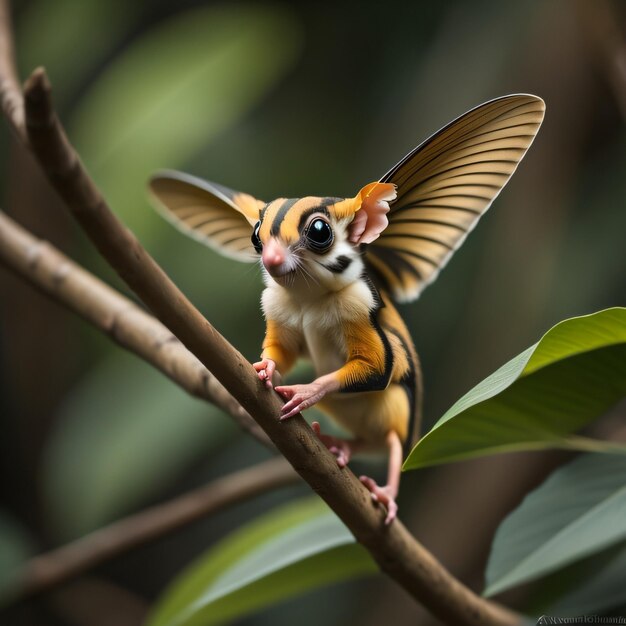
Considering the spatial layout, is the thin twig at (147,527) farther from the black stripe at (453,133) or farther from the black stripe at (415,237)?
the black stripe at (453,133)

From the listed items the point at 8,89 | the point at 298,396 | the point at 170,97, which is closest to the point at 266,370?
the point at 298,396

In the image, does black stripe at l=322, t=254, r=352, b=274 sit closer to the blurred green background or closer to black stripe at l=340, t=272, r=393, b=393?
black stripe at l=340, t=272, r=393, b=393

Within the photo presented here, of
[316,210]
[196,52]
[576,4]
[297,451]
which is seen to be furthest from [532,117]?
[196,52]

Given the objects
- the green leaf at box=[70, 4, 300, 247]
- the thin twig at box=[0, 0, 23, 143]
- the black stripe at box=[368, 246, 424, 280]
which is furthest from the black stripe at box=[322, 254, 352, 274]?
the green leaf at box=[70, 4, 300, 247]

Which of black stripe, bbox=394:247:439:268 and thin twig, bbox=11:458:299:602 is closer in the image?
black stripe, bbox=394:247:439:268

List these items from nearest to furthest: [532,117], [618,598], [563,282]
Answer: [532,117] → [618,598] → [563,282]

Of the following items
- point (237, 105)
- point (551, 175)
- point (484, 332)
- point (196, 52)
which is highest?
point (196, 52)

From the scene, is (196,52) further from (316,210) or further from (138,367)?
(316,210)

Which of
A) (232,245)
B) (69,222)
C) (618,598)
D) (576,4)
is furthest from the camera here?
(69,222)
